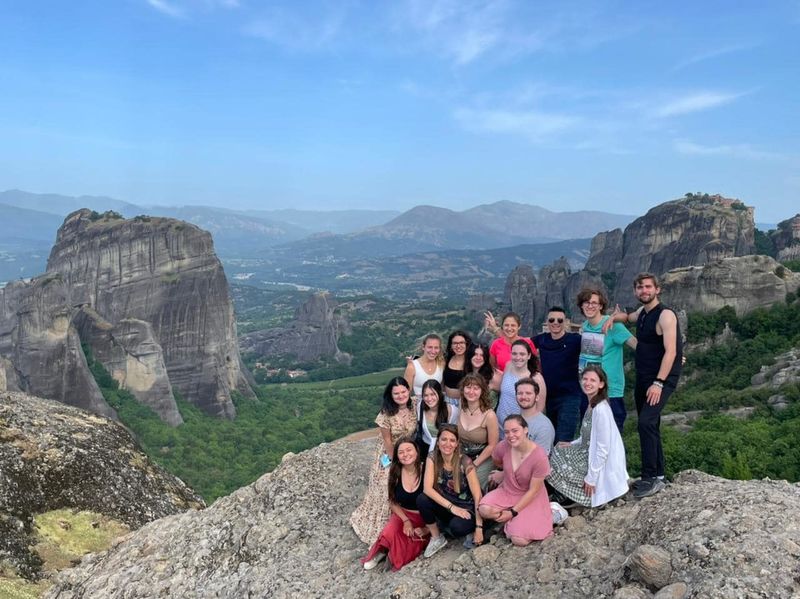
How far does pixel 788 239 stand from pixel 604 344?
2663 inches

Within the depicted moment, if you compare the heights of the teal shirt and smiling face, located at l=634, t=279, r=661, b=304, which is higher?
smiling face, located at l=634, t=279, r=661, b=304

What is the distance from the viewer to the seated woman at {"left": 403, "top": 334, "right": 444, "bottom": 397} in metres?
9.02

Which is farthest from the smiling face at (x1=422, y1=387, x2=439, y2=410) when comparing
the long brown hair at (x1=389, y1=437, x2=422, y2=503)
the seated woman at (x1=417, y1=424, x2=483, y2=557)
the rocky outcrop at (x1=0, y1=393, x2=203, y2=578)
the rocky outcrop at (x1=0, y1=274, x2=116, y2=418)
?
the rocky outcrop at (x1=0, y1=274, x2=116, y2=418)

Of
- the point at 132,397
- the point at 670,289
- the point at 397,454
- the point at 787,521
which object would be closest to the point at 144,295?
the point at 132,397

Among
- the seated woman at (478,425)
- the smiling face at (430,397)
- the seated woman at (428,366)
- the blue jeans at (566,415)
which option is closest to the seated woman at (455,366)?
the seated woman at (428,366)

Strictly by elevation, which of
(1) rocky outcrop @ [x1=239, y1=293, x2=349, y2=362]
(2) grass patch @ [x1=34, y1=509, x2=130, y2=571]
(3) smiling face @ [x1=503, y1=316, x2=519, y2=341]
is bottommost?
(1) rocky outcrop @ [x1=239, y1=293, x2=349, y2=362]

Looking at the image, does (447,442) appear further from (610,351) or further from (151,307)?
(151,307)

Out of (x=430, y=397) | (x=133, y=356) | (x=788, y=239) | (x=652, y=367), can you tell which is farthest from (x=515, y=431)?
(x=788, y=239)

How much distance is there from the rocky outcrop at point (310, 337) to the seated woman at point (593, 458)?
290 ft

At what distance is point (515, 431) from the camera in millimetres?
7410

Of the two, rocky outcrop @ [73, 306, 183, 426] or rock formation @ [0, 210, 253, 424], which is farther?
rock formation @ [0, 210, 253, 424]

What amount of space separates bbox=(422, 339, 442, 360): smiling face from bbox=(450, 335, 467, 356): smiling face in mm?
213

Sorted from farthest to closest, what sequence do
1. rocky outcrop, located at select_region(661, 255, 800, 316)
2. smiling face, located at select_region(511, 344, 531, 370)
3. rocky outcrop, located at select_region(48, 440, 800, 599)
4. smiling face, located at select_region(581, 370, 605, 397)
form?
rocky outcrop, located at select_region(661, 255, 800, 316) → smiling face, located at select_region(511, 344, 531, 370) → smiling face, located at select_region(581, 370, 605, 397) → rocky outcrop, located at select_region(48, 440, 800, 599)

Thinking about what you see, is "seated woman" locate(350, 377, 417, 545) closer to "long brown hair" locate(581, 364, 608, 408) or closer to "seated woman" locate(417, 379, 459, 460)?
"seated woman" locate(417, 379, 459, 460)
